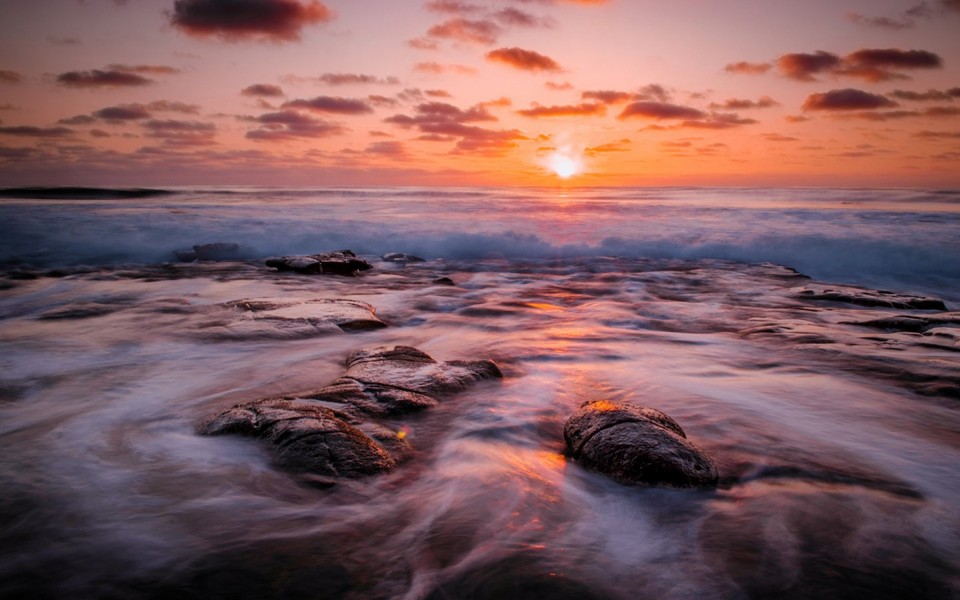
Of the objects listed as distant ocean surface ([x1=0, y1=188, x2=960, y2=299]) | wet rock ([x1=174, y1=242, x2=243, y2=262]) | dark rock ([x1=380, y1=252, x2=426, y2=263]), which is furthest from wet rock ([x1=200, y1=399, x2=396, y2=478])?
distant ocean surface ([x1=0, y1=188, x2=960, y2=299])

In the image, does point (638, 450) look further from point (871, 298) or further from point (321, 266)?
point (321, 266)

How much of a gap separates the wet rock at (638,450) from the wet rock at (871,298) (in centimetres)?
665

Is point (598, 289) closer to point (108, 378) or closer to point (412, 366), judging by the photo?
point (412, 366)

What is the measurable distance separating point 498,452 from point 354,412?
1.02 metres

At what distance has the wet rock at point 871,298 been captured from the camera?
774 centimetres

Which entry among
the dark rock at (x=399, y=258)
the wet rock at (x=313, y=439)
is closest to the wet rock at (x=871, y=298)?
the wet rock at (x=313, y=439)

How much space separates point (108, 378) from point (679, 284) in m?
9.30

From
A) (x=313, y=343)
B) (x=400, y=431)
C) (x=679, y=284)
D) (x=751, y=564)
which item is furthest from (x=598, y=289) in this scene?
(x=751, y=564)

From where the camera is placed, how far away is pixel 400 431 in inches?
137

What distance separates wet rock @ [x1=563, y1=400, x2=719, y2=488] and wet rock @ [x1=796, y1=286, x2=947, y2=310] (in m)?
6.65

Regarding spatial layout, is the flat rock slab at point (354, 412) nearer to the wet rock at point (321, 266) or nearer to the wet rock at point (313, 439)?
the wet rock at point (313, 439)

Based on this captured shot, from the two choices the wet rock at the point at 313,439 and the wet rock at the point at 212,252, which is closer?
the wet rock at the point at 313,439

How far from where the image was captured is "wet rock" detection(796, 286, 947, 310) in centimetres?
774

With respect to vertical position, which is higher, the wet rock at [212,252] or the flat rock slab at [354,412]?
the wet rock at [212,252]
